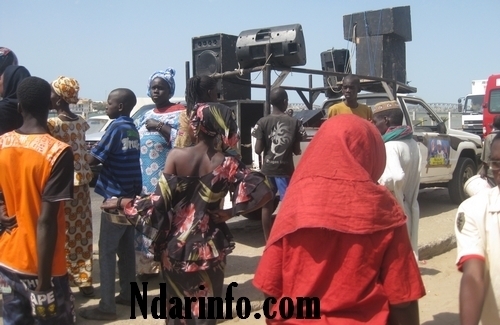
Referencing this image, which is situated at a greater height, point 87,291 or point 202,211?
point 202,211

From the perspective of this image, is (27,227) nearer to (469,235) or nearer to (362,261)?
(362,261)

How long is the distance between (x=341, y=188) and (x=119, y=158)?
2858 mm

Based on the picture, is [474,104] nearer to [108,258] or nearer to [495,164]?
[108,258]

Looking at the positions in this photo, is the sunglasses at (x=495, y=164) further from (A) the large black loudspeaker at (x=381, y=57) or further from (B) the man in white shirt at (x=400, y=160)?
(A) the large black loudspeaker at (x=381, y=57)

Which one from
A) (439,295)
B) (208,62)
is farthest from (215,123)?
(208,62)

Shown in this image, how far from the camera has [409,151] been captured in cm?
474

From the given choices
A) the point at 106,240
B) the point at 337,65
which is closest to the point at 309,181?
the point at 106,240

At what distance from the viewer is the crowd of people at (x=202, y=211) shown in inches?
71.7

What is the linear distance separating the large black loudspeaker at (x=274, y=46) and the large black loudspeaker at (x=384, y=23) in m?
3.91

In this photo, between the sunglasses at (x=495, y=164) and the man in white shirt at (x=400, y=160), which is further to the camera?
the man in white shirt at (x=400, y=160)

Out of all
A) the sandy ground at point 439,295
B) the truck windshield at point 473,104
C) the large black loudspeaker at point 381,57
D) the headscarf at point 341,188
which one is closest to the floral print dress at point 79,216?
the sandy ground at point 439,295

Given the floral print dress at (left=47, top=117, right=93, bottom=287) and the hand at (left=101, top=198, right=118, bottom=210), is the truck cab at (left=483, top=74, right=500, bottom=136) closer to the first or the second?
the floral print dress at (left=47, top=117, right=93, bottom=287)

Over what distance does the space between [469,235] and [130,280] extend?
122 inches

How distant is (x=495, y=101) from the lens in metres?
17.1
